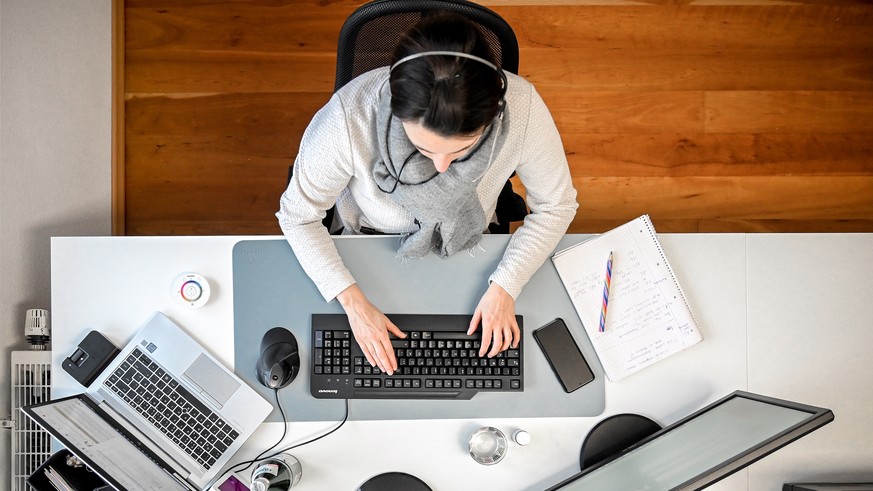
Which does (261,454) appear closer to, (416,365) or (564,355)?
(416,365)

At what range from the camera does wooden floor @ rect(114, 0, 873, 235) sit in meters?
1.92

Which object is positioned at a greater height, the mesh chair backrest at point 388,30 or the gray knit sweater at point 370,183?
the mesh chair backrest at point 388,30

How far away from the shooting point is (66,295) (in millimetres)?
1313

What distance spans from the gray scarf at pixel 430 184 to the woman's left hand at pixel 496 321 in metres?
0.12

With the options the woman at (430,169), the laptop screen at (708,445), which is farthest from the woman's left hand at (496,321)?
the laptop screen at (708,445)

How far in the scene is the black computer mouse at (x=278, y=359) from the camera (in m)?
1.25

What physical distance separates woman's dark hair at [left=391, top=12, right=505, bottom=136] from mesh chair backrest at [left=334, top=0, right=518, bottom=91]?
203 mm

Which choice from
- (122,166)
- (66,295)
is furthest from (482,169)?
(122,166)

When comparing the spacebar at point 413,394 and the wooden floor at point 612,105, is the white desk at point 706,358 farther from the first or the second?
the wooden floor at point 612,105

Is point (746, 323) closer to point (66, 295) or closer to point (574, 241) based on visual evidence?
point (574, 241)

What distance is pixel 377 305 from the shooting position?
1.33 metres

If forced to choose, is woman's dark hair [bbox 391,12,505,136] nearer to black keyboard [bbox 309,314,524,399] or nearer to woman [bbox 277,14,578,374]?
woman [bbox 277,14,578,374]

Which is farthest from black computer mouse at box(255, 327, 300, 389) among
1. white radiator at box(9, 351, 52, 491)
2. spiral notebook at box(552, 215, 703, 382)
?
spiral notebook at box(552, 215, 703, 382)

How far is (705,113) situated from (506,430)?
3.90 ft
